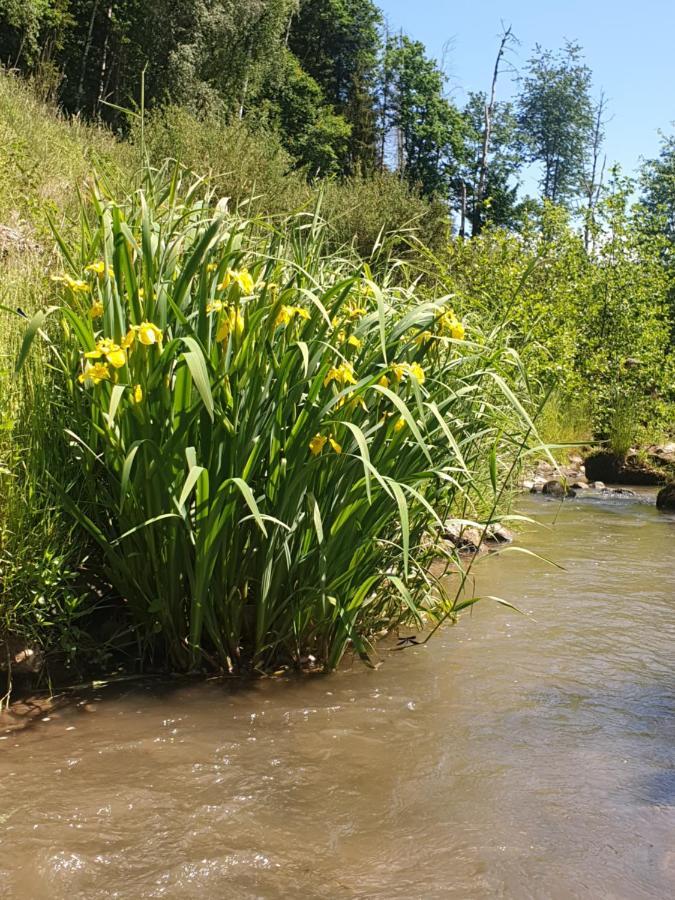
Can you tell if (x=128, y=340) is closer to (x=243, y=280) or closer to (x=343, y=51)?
(x=243, y=280)

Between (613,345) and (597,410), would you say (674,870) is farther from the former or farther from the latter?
(613,345)

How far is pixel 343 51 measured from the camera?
3572cm

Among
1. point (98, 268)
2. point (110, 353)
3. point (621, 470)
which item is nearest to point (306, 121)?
point (621, 470)

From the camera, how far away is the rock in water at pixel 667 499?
7.86m

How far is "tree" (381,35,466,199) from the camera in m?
35.1

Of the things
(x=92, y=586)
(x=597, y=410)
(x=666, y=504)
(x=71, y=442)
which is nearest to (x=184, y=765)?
(x=92, y=586)

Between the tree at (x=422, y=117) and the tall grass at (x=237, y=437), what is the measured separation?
111 feet

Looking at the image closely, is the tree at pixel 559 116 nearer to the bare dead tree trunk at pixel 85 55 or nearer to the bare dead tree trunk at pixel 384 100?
the bare dead tree trunk at pixel 384 100

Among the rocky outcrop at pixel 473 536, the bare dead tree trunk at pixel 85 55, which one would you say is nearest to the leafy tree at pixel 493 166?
the bare dead tree trunk at pixel 85 55

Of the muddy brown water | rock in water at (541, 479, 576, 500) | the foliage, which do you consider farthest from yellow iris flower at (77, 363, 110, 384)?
the foliage

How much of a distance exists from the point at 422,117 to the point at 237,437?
36.1 meters

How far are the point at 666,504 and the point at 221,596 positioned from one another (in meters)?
6.34

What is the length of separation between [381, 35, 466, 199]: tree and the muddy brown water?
33989mm

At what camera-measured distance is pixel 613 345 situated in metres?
12.2
